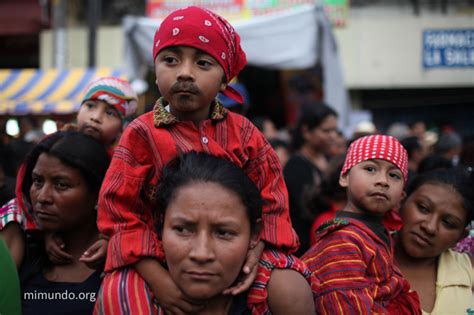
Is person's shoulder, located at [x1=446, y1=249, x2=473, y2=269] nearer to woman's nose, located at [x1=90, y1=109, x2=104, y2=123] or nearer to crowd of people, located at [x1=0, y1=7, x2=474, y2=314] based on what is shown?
crowd of people, located at [x1=0, y1=7, x2=474, y2=314]

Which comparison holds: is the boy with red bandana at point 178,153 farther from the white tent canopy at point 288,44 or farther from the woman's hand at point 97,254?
the white tent canopy at point 288,44

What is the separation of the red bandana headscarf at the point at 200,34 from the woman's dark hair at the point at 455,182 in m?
1.32

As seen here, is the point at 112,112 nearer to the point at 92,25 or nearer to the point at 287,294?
the point at 287,294

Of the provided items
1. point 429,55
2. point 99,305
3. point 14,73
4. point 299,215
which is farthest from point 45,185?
point 429,55

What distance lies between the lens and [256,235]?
2047 mm

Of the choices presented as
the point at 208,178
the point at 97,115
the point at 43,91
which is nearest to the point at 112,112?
the point at 97,115

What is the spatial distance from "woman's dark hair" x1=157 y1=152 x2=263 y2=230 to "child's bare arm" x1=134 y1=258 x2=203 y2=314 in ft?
0.65

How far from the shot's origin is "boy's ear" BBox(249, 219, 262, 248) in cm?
203

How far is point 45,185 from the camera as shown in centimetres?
258

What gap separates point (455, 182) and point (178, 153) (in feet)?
5.11

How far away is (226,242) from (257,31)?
226 inches

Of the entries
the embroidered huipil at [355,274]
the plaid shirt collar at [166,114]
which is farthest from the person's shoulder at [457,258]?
the plaid shirt collar at [166,114]

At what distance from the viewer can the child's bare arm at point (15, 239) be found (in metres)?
2.52

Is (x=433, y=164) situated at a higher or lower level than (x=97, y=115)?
lower
